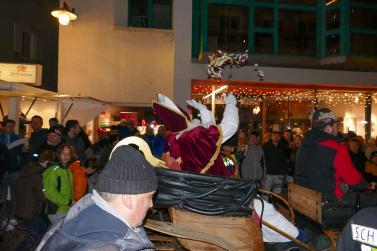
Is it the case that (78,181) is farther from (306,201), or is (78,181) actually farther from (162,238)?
(306,201)

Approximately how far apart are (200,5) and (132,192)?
46.0ft

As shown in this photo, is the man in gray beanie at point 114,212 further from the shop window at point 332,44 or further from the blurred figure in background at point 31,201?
the shop window at point 332,44

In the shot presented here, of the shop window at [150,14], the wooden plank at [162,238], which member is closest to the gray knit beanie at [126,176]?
the wooden plank at [162,238]

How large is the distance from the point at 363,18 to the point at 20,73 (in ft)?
37.6

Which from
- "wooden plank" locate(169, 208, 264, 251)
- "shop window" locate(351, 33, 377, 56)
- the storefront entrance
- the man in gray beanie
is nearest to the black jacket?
the storefront entrance

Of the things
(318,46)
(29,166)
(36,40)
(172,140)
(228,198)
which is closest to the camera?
(228,198)

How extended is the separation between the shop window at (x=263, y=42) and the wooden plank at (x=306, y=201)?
9.81 m

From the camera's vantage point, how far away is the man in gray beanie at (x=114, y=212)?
6.02 ft

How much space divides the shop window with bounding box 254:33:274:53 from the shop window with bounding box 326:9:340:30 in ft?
7.05

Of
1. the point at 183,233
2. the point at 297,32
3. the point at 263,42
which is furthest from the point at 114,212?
the point at 297,32

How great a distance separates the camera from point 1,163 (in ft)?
23.6

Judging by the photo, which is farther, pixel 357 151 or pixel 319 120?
pixel 357 151

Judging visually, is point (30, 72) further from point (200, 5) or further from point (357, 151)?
point (357, 151)

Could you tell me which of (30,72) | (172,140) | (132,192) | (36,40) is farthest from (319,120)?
(36,40)
